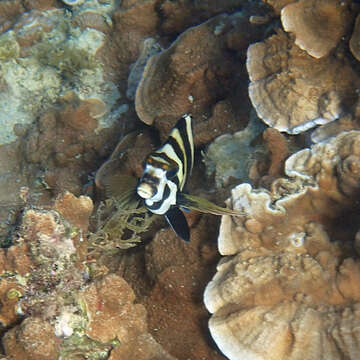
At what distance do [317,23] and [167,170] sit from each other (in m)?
1.70

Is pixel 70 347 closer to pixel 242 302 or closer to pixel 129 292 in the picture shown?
pixel 129 292

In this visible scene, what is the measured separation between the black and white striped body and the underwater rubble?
0.39m

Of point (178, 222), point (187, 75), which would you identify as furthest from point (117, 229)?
point (187, 75)

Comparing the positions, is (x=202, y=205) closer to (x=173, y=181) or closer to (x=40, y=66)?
(x=173, y=181)

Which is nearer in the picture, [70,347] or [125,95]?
[70,347]

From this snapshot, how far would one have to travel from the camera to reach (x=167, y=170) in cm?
217

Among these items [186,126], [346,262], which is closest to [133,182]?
[186,126]

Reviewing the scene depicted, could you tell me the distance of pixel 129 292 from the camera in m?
2.41

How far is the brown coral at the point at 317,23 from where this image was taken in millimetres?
2709

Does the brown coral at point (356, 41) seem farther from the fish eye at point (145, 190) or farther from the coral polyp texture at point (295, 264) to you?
the fish eye at point (145, 190)

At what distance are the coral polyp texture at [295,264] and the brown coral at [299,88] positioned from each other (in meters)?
0.57

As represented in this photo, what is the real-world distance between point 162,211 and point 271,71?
5.17 feet

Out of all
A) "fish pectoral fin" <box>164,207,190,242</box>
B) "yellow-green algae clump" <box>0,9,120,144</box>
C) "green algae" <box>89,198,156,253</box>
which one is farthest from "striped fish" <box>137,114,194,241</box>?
"yellow-green algae clump" <box>0,9,120,144</box>

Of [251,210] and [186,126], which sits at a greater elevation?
[186,126]
